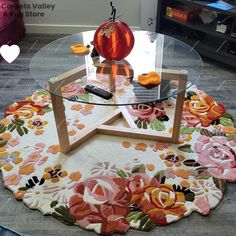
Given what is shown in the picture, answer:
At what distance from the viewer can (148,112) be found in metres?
1.87

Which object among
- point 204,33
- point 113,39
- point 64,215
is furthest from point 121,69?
point 204,33

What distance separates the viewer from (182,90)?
55.0 inches

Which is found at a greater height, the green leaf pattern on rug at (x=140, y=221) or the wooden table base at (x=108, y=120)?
the wooden table base at (x=108, y=120)

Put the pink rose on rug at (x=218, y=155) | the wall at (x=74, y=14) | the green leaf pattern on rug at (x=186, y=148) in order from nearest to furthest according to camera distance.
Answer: the pink rose on rug at (x=218, y=155)
the green leaf pattern on rug at (x=186, y=148)
the wall at (x=74, y=14)

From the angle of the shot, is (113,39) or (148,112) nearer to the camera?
(113,39)

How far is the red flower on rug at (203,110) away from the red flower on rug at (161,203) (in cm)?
55

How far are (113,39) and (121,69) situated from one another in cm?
17

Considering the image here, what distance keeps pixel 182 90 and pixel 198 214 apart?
566 millimetres

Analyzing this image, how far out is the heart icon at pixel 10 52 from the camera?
248 centimetres

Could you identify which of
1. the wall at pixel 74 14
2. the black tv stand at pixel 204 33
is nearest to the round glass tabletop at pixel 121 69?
the black tv stand at pixel 204 33

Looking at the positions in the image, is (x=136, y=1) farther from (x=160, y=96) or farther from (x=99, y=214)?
(x=99, y=214)

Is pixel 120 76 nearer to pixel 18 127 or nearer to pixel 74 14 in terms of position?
pixel 18 127

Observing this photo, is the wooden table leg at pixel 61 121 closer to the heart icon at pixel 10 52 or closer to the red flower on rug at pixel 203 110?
the red flower on rug at pixel 203 110

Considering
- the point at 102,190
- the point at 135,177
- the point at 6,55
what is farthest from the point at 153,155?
the point at 6,55
